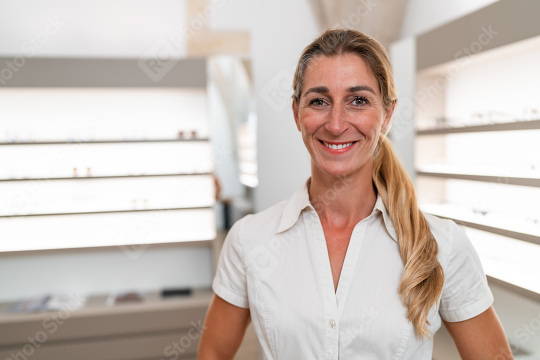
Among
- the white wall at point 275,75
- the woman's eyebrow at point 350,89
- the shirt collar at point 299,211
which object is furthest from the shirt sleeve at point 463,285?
the white wall at point 275,75

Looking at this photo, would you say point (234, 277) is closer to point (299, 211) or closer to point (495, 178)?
point (299, 211)

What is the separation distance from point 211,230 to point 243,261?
3268 millimetres

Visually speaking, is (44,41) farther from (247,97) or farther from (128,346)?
(128,346)

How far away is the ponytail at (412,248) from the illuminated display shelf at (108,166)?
3.17m

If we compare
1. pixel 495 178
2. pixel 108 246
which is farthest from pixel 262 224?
pixel 108 246

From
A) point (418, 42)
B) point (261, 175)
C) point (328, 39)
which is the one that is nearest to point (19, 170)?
point (261, 175)

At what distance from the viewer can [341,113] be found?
3.60 ft

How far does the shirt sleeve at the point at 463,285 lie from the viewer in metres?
1.09

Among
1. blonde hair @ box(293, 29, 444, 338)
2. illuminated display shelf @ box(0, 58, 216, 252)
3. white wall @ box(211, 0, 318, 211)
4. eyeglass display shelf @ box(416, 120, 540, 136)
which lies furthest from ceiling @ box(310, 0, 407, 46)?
blonde hair @ box(293, 29, 444, 338)

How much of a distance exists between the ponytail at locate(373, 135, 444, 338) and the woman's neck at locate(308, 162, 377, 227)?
0.05 metres

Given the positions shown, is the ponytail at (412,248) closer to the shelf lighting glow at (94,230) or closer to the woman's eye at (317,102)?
the woman's eye at (317,102)

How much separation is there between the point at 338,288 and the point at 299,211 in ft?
0.75

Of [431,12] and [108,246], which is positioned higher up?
[431,12]

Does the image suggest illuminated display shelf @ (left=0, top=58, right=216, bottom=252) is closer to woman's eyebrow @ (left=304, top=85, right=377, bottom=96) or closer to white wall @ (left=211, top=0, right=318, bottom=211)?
white wall @ (left=211, top=0, right=318, bottom=211)
